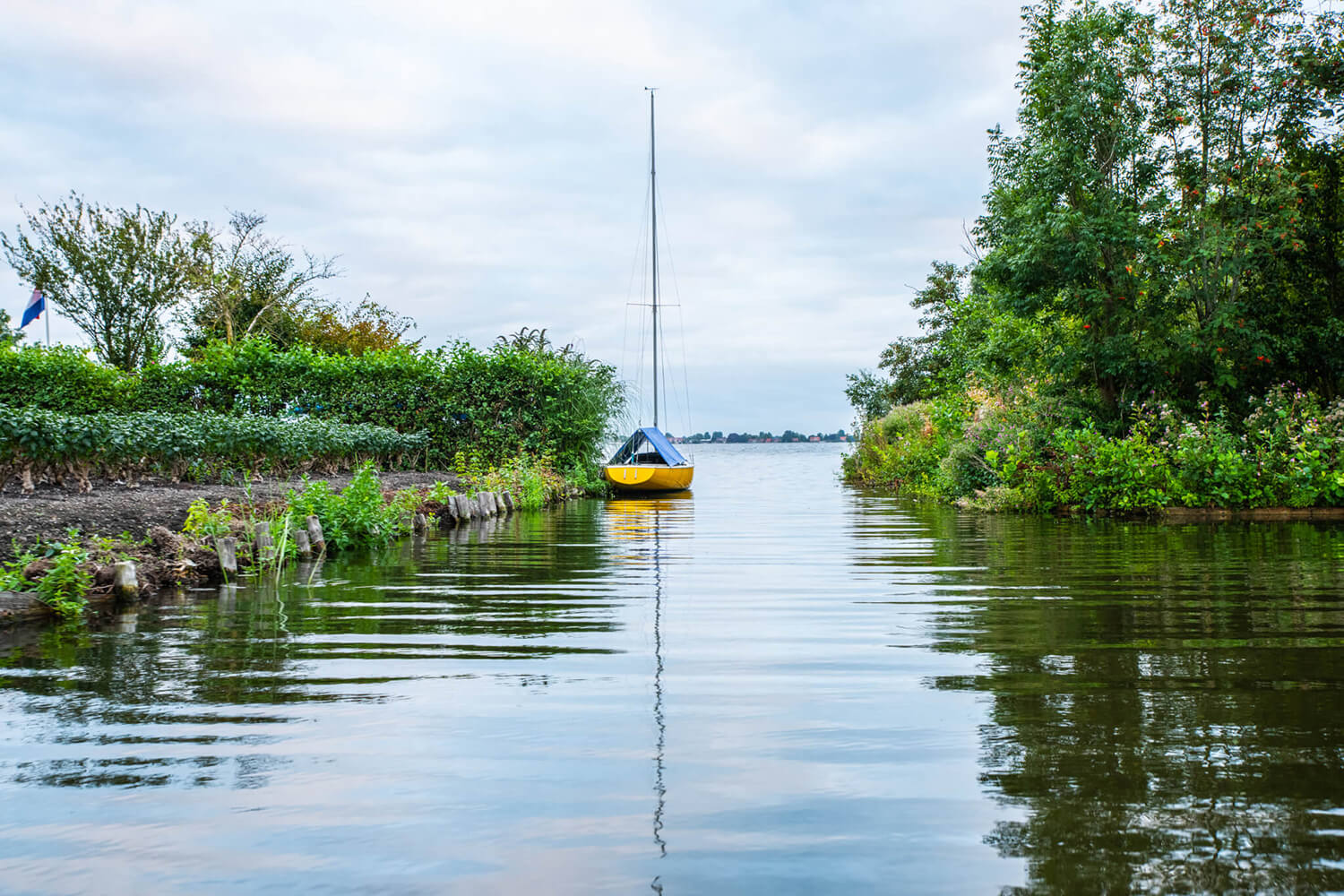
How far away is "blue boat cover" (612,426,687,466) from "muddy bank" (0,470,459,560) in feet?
40.5

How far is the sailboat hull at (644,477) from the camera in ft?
76.2

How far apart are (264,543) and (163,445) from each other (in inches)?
233

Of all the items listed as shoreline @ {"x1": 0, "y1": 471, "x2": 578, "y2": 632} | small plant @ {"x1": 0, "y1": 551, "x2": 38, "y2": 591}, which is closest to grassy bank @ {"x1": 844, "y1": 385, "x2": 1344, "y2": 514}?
shoreline @ {"x1": 0, "y1": 471, "x2": 578, "y2": 632}

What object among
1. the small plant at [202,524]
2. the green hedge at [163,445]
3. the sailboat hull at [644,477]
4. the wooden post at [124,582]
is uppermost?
the green hedge at [163,445]

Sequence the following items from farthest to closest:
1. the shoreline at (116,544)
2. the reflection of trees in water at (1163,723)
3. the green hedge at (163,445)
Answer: the green hedge at (163,445) → the shoreline at (116,544) → the reflection of trees in water at (1163,723)

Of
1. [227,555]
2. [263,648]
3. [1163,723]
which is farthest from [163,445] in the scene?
[1163,723]

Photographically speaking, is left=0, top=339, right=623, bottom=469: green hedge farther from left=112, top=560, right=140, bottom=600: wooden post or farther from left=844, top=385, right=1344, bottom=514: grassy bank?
left=112, top=560, right=140, bottom=600: wooden post

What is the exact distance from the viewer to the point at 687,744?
11.8 ft

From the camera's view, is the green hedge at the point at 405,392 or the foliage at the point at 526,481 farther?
the green hedge at the point at 405,392

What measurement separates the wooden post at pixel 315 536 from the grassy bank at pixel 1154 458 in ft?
36.3

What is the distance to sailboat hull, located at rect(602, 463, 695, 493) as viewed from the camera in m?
23.2

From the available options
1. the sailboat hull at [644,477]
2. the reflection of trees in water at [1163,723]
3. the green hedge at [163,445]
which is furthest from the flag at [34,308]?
the reflection of trees in water at [1163,723]

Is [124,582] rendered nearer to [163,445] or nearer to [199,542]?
[199,542]

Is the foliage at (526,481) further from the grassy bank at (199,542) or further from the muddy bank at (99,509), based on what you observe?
the muddy bank at (99,509)
